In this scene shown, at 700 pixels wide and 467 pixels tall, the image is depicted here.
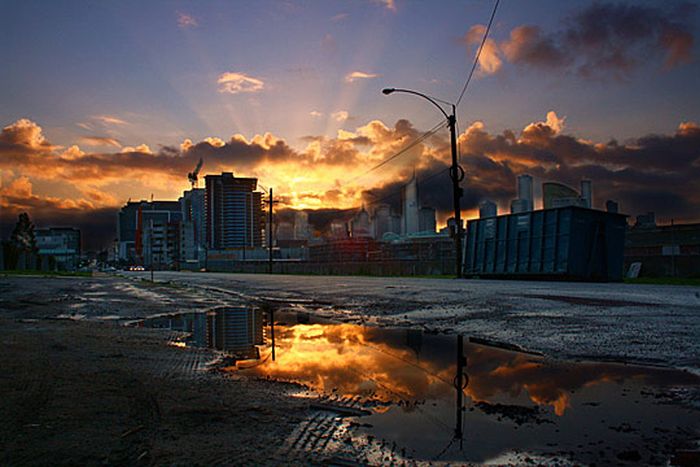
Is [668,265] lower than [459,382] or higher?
higher

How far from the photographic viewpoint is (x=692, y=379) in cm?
527

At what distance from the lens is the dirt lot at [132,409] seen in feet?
11.0

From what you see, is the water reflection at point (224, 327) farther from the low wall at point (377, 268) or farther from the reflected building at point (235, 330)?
the low wall at point (377, 268)

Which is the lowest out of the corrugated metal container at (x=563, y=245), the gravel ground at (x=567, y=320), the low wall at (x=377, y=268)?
the low wall at (x=377, y=268)

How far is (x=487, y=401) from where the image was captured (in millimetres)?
4559

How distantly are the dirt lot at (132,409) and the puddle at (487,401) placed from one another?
0.54 m

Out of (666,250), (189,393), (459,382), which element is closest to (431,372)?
(459,382)

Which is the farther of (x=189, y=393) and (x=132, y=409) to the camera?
(x=189, y=393)

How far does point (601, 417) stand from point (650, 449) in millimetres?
707

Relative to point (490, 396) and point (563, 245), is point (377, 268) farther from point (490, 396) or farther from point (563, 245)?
point (490, 396)

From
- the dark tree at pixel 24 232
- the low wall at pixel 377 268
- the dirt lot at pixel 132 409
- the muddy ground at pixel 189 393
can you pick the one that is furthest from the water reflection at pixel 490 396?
the dark tree at pixel 24 232

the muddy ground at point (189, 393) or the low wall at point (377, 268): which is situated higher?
the muddy ground at point (189, 393)

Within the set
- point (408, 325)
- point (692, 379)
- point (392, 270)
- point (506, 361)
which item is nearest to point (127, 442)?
point (506, 361)

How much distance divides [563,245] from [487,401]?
25.9 meters
